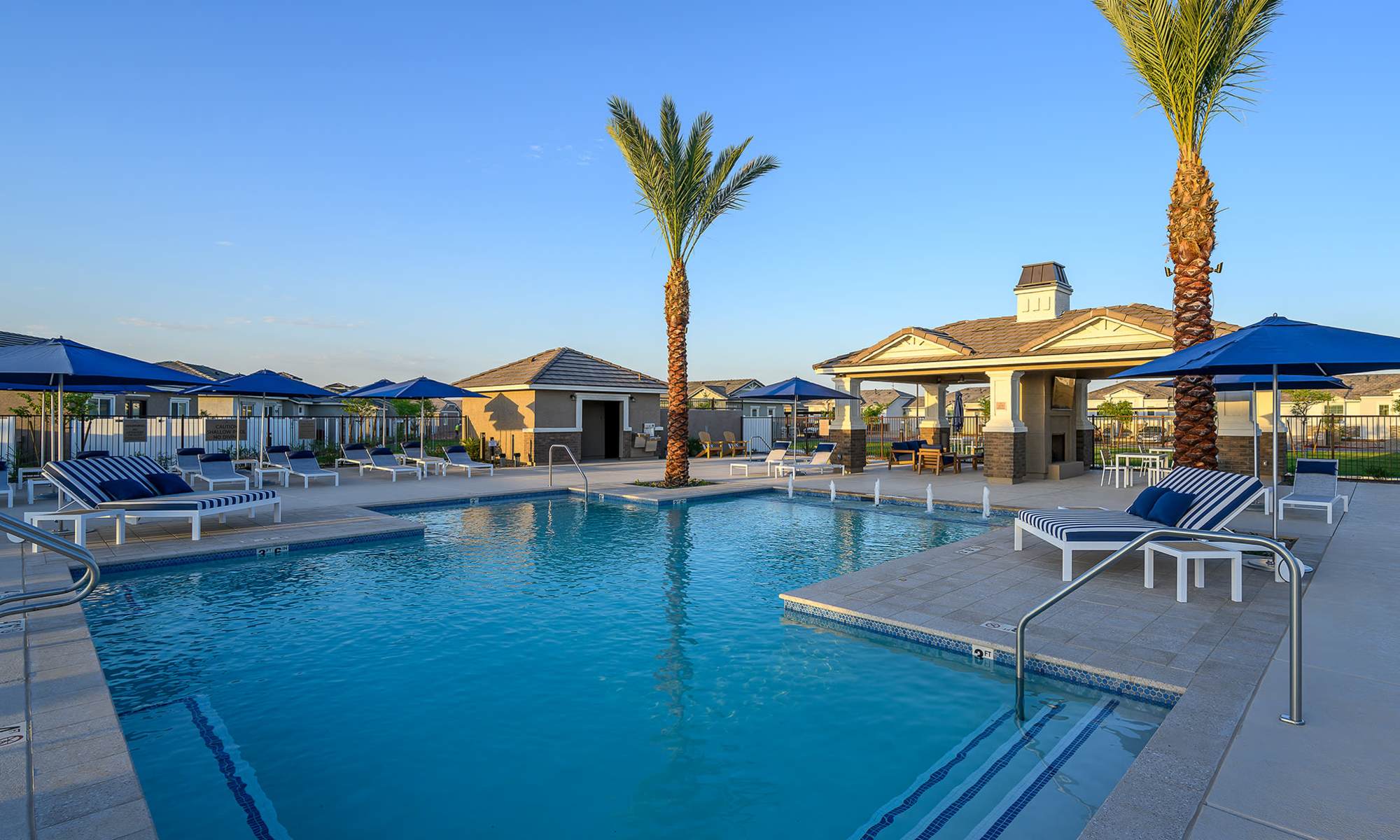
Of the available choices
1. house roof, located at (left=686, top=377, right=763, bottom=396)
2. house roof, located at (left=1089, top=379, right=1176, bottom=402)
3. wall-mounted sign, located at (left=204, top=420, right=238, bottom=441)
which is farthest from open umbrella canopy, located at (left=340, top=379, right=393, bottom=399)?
house roof, located at (left=1089, top=379, right=1176, bottom=402)

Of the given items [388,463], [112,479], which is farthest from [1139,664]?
[388,463]

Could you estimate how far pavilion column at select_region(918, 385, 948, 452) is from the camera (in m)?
24.3


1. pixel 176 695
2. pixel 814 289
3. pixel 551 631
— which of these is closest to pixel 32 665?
pixel 176 695

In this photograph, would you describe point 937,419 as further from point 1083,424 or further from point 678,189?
point 678,189

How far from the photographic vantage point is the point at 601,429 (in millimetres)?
26750

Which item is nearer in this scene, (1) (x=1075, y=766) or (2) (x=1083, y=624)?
(1) (x=1075, y=766)

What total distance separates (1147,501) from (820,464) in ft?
39.0

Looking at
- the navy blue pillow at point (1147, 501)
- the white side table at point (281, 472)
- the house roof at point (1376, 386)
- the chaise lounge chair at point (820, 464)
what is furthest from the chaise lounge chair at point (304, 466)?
the house roof at point (1376, 386)

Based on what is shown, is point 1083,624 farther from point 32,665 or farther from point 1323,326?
point 32,665

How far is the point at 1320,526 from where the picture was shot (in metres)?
10.4

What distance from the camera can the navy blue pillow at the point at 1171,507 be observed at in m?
7.46

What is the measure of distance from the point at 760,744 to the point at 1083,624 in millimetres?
3194

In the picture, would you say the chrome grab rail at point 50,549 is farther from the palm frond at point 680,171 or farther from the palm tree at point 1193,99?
the palm frond at point 680,171

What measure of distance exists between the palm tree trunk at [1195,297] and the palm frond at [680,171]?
29.4ft
